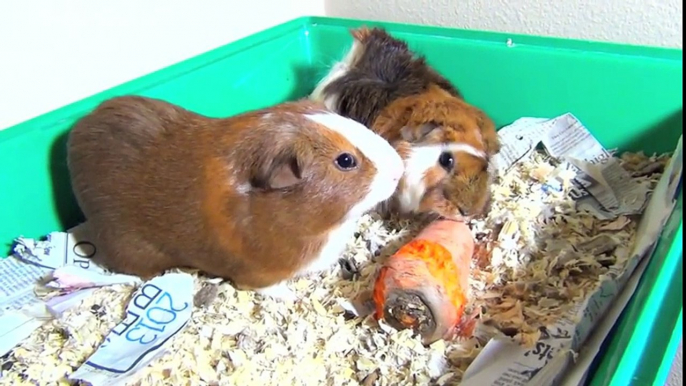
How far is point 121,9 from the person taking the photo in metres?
1.41

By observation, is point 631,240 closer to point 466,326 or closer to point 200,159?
point 466,326

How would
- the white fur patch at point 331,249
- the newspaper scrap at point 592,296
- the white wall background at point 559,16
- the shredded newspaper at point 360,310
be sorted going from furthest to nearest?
the white wall background at point 559,16 → the white fur patch at point 331,249 → the shredded newspaper at point 360,310 → the newspaper scrap at point 592,296

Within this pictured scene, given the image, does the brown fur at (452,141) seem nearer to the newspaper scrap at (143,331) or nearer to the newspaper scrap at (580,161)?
the newspaper scrap at (580,161)

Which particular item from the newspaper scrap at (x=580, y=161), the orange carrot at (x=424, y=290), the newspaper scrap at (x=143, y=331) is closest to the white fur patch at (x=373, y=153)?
the orange carrot at (x=424, y=290)

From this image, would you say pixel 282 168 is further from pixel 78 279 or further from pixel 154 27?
pixel 154 27

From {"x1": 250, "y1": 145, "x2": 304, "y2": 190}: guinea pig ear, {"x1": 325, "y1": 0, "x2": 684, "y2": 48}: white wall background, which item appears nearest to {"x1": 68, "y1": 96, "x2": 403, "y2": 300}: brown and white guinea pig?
{"x1": 250, "y1": 145, "x2": 304, "y2": 190}: guinea pig ear

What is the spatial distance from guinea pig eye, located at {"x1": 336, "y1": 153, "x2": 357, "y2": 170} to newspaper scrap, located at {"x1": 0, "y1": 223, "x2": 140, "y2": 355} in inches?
18.6

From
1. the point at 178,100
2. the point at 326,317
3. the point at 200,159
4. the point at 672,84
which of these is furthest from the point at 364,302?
the point at 672,84

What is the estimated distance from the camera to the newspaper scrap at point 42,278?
1.21 m

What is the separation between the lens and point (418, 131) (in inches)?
50.7

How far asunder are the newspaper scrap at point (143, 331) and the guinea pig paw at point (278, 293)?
13cm

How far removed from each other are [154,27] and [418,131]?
62 centimetres

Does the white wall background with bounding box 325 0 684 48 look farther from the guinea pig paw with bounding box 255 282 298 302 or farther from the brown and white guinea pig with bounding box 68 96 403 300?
the guinea pig paw with bounding box 255 282 298 302

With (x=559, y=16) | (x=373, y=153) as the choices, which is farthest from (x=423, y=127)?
(x=559, y=16)
